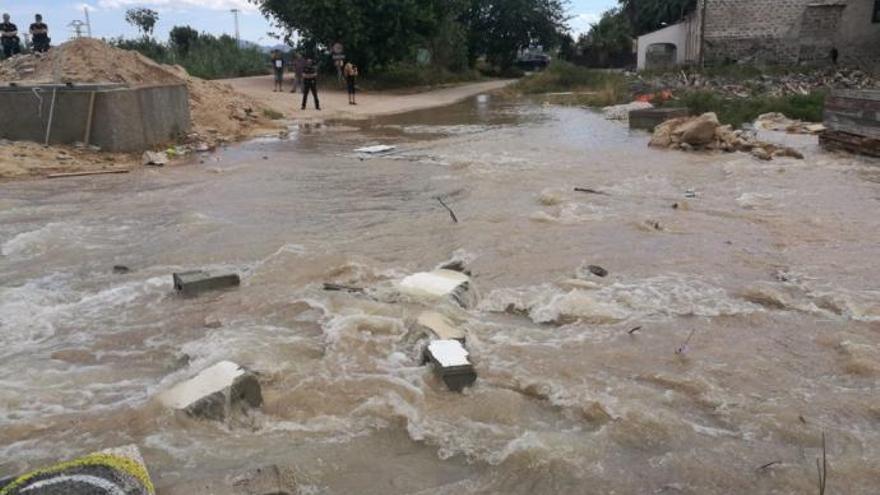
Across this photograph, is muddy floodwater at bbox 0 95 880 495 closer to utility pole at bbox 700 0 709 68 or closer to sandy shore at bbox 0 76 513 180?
sandy shore at bbox 0 76 513 180

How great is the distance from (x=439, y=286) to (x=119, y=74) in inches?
470

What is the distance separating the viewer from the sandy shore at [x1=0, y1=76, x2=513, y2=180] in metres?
10.8

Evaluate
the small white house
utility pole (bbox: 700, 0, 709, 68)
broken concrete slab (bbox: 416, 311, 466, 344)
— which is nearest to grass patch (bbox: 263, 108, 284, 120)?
broken concrete slab (bbox: 416, 311, 466, 344)

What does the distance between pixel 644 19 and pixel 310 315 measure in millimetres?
46924

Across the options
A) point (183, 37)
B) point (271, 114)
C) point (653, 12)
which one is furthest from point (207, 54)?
point (653, 12)

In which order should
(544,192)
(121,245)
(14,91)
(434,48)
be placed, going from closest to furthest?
(121,245) < (544,192) < (14,91) < (434,48)

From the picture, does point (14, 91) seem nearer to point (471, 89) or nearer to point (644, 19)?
point (471, 89)

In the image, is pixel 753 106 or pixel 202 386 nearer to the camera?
pixel 202 386

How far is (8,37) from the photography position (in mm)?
19875

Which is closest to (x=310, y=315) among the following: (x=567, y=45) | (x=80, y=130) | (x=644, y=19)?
(x=80, y=130)

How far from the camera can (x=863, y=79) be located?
77.6ft

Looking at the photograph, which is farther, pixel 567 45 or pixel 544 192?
pixel 567 45

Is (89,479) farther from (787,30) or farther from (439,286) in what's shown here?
(787,30)

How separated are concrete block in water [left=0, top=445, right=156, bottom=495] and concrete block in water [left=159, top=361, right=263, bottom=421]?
658 millimetres
